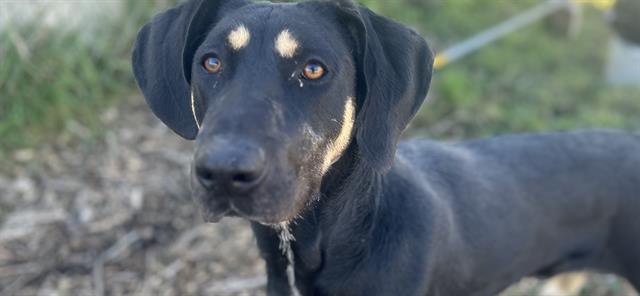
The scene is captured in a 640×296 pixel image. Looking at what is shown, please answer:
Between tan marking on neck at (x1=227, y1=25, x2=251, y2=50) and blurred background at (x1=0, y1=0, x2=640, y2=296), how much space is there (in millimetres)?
2136

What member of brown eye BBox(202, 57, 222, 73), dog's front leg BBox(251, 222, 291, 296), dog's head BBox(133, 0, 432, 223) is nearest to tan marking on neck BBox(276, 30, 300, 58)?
dog's head BBox(133, 0, 432, 223)

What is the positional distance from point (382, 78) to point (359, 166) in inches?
16.3

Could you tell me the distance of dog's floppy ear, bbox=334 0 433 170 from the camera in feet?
9.16

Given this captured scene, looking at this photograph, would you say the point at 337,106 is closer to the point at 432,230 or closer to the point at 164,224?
the point at 432,230

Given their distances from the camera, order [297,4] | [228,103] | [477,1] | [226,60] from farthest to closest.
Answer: [477,1] → [297,4] → [226,60] → [228,103]

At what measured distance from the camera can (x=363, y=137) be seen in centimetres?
283

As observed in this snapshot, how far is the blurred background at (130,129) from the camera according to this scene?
448 centimetres

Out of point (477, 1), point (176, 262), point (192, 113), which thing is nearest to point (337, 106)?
point (192, 113)

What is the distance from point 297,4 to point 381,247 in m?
1.06

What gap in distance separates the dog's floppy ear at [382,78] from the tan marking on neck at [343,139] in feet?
0.17

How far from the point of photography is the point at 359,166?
118 inches

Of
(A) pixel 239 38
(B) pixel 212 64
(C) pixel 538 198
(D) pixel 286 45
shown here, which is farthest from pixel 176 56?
(C) pixel 538 198

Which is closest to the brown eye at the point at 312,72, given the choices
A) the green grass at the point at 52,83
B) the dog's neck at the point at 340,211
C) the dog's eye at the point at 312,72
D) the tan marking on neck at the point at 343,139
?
the dog's eye at the point at 312,72

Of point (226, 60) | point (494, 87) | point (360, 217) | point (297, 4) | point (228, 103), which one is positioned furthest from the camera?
point (494, 87)
